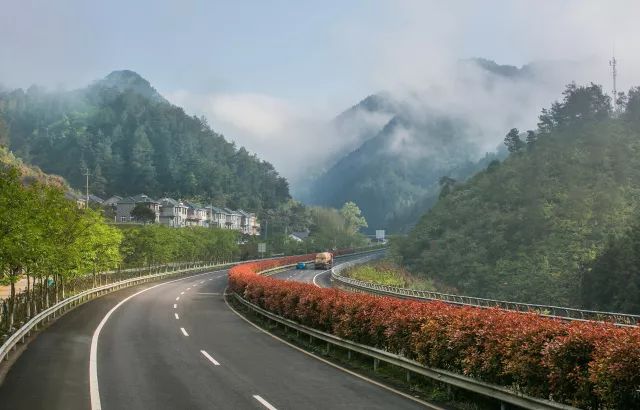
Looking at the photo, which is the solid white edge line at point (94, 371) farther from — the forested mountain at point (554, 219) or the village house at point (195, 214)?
the village house at point (195, 214)

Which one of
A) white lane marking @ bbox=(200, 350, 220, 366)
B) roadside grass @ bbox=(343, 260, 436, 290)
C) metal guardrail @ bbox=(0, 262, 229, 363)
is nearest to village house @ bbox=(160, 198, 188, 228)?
roadside grass @ bbox=(343, 260, 436, 290)

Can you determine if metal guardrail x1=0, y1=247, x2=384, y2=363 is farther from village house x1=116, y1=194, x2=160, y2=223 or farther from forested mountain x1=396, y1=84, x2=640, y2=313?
village house x1=116, y1=194, x2=160, y2=223

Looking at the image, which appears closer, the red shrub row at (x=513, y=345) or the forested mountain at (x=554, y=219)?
the red shrub row at (x=513, y=345)

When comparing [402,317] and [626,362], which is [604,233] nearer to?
[402,317]

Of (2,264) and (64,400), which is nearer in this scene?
(64,400)

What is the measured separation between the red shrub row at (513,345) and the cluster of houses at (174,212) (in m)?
124

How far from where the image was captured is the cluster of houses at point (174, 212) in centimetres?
15225

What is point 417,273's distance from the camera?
3848 inches

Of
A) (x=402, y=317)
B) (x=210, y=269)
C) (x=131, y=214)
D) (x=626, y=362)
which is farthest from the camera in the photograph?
(x=131, y=214)

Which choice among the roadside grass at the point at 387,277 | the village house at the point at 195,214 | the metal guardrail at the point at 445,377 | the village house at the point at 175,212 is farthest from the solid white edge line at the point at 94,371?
the village house at the point at 195,214

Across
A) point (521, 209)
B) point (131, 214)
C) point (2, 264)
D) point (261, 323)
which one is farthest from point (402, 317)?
point (131, 214)

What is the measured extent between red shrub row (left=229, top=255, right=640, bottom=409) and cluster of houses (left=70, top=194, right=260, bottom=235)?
408 ft

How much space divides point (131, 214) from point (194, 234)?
195 ft

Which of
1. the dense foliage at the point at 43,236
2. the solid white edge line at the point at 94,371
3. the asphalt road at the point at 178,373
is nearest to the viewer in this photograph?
the solid white edge line at the point at 94,371
